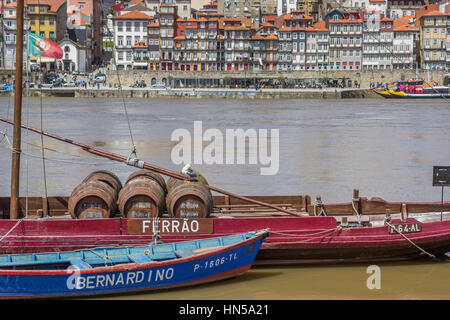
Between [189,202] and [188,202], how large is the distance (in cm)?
2

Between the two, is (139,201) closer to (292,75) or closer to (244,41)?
(292,75)

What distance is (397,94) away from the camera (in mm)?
98375

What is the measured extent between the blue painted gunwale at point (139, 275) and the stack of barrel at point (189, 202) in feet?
3.99

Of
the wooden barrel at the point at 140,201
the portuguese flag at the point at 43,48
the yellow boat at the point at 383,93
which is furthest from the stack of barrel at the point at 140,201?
the yellow boat at the point at 383,93

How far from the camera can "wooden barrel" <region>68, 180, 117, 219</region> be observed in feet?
50.5

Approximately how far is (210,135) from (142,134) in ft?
11.7

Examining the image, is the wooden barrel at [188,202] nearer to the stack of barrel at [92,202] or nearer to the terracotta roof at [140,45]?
the stack of barrel at [92,202]

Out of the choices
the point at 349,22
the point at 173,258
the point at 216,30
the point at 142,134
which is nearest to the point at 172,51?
the point at 216,30

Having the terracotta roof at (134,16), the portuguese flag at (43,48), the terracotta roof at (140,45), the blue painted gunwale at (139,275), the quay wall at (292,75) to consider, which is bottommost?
the blue painted gunwale at (139,275)

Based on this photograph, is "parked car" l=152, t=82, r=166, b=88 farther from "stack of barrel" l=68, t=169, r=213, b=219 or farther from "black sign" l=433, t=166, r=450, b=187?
"stack of barrel" l=68, t=169, r=213, b=219

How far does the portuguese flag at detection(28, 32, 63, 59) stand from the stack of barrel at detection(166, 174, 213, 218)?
27.6 feet

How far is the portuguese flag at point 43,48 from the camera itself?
22314 millimetres

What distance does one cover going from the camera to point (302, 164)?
30359 millimetres
